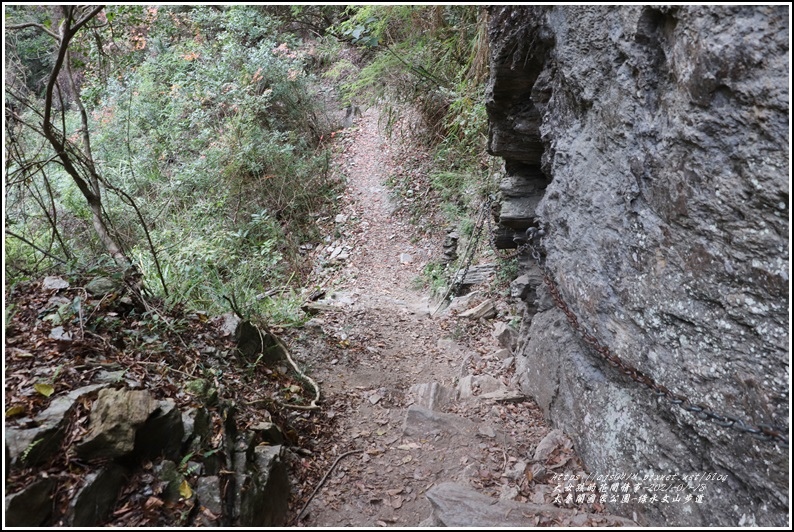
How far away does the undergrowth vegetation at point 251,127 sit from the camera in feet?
26.0

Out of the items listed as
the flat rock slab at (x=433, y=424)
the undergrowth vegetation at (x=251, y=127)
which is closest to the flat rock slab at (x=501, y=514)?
the flat rock slab at (x=433, y=424)

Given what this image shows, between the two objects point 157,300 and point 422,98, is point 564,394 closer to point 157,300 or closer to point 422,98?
point 157,300

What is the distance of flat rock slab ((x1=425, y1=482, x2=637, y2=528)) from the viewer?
Result: 2.86 m

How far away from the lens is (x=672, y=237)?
2514mm

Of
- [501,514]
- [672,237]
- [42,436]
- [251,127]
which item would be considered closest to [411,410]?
[501,514]

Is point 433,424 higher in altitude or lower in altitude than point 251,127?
lower

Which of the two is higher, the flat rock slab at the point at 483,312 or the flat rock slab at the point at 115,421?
the flat rock slab at the point at 115,421

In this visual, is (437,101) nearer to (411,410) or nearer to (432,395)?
(432,395)

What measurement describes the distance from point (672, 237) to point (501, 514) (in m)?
1.84

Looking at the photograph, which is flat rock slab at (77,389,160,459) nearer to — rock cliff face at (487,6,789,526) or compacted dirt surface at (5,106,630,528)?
compacted dirt surface at (5,106,630,528)

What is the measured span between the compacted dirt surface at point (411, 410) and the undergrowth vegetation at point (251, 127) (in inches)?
33.7

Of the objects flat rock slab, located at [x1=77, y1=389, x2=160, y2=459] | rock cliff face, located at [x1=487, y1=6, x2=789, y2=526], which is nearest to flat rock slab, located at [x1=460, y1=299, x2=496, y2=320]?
rock cliff face, located at [x1=487, y1=6, x2=789, y2=526]

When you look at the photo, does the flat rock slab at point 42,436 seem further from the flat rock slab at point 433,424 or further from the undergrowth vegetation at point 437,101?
the undergrowth vegetation at point 437,101

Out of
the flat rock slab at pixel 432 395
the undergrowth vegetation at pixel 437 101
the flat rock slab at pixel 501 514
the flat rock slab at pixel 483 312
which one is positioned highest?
the undergrowth vegetation at pixel 437 101
